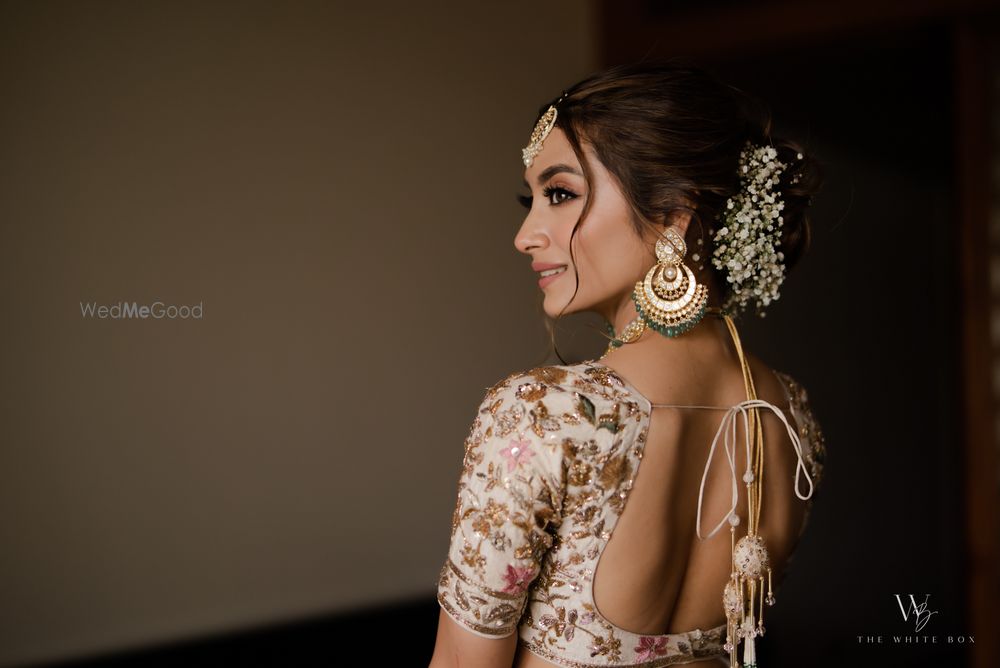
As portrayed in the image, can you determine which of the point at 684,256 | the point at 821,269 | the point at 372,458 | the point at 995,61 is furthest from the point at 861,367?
the point at 684,256

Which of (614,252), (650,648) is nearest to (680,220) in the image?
(614,252)

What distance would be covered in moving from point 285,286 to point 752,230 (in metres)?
1.47

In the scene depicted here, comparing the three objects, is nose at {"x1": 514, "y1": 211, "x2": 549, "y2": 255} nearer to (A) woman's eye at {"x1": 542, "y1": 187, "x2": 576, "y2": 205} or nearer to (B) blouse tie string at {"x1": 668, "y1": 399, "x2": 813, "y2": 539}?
(A) woman's eye at {"x1": 542, "y1": 187, "x2": 576, "y2": 205}

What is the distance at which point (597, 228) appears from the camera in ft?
4.13

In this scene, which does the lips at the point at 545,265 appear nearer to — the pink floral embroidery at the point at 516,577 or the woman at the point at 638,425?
the woman at the point at 638,425

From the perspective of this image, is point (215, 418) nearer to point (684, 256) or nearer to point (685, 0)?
point (684, 256)

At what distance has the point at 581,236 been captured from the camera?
127cm

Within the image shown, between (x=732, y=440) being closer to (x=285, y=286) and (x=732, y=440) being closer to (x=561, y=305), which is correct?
(x=561, y=305)

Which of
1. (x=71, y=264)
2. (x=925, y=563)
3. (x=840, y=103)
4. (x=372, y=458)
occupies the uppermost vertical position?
(x=840, y=103)

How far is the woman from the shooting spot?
115cm

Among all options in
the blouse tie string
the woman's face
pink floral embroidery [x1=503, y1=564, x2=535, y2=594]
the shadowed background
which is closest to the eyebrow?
the woman's face

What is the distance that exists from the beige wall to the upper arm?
1286mm

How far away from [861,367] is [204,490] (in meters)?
3.42

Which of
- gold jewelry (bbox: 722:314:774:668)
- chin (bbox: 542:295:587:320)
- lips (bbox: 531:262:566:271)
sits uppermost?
lips (bbox: 531:262:566:271)
